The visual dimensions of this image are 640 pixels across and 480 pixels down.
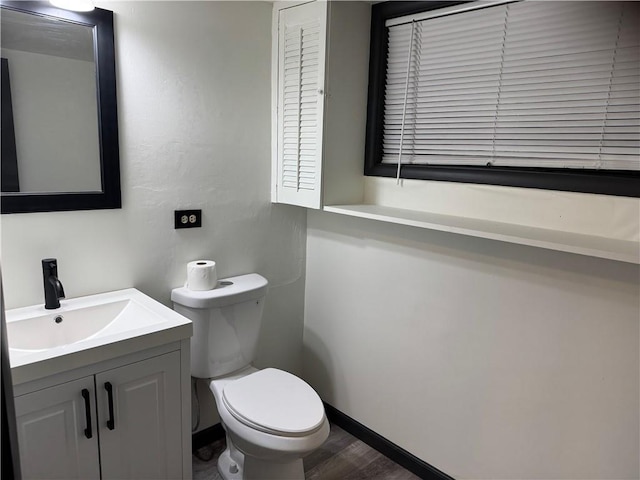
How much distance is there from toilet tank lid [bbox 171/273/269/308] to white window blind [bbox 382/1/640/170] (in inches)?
34.6

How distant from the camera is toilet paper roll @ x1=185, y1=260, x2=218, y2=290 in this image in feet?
6.05

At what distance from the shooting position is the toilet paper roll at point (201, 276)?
1.84 meters

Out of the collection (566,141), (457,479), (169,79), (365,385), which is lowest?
(457,479)

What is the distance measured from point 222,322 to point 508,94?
1.43 metres

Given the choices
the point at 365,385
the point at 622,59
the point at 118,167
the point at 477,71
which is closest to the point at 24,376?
the point at 118,167

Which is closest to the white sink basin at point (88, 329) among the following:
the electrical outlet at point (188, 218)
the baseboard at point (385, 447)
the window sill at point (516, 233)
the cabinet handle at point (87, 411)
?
the cabinet handle at point (87, 411)

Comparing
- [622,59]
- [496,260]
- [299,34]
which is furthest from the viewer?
[299,34]

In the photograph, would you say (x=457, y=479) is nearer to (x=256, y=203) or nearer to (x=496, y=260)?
(x=496, y=260)

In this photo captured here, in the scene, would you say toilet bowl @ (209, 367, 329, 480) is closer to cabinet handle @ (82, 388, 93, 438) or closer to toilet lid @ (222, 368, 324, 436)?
toilet lid @ (222, 368, 324, 436)

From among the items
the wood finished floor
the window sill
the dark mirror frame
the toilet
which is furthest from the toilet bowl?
the dark mirror frame

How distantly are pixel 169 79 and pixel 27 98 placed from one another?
51 cm

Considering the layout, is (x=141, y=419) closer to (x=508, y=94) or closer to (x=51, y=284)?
(x=51, y=284)

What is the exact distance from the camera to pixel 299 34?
1.94 m

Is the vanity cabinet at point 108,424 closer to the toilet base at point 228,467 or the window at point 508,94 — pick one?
the toilet base at point 228,467
